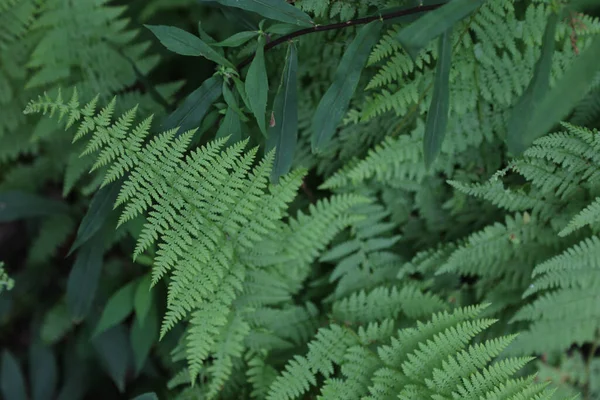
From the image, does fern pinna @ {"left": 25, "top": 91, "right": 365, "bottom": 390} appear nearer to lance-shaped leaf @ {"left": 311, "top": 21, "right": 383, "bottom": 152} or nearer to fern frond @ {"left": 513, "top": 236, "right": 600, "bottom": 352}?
lance-shaped leaf @ {"left": 311, "top": 21, "right": 383, "bottom": 152}

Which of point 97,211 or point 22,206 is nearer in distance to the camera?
point 97,211

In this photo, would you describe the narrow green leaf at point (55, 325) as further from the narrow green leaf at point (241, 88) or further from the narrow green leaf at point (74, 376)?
the narrow green leaf at point (241, 88)

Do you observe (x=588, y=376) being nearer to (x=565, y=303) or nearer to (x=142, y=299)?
(x=565, y=303)

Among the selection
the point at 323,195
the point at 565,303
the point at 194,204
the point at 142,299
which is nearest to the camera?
the point at 194,204

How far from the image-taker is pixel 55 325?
2924 mm

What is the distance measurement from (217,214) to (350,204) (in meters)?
0.62

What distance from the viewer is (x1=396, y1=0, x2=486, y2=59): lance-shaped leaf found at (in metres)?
1.50

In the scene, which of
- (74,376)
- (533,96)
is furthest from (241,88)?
(74,376)

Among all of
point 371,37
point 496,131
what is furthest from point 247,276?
point 496,131

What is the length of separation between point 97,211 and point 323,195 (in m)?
1.13

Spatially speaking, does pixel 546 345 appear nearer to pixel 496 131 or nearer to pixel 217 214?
pixel 496 131

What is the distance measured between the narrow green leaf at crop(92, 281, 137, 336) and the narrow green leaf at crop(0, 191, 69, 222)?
2.47ft

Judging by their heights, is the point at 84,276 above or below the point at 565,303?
below

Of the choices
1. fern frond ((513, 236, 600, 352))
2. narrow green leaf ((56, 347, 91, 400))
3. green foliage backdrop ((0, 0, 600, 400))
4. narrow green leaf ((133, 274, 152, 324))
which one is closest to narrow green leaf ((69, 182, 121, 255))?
green foliage backdrop ((0, 0, 600, 400))
